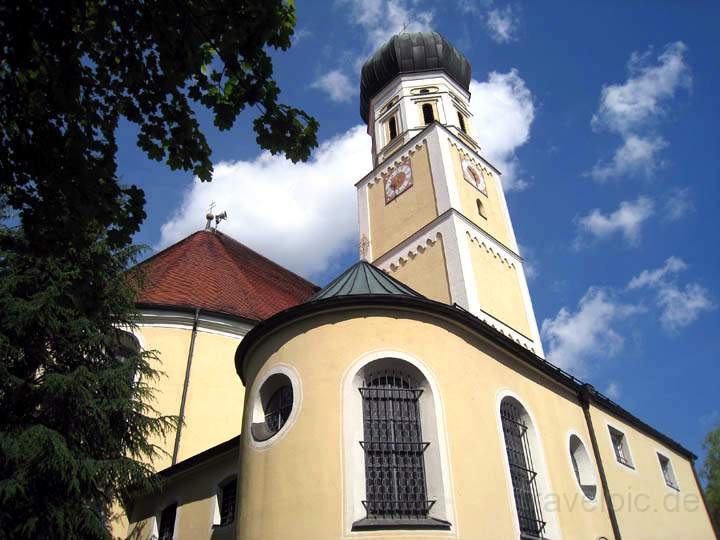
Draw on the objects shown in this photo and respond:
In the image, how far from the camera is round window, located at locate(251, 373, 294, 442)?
9.62 meters

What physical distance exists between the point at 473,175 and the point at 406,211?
287cm

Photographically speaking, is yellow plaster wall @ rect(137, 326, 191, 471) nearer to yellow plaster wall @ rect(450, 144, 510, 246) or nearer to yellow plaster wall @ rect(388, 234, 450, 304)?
yellow plaster wall @ rect(388, 234, 450, 304)

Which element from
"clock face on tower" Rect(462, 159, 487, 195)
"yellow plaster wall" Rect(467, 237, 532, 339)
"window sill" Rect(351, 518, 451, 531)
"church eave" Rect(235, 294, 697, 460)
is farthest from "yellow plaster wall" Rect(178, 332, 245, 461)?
"clock face on tower" Rect(462, 159, 487, 195)

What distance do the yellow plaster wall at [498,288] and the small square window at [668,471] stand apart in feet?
16.1

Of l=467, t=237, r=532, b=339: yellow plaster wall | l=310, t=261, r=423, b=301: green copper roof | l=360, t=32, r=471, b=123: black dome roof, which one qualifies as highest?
l=360, t=32, r=471, b=123: black dome roof

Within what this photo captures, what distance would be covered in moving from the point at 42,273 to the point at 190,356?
5.75m

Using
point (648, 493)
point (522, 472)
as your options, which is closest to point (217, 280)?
point (522, 472)

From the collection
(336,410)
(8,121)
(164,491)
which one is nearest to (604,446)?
(336,410)

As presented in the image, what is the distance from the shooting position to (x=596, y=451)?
1266cm

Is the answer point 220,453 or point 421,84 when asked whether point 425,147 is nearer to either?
point 421,84

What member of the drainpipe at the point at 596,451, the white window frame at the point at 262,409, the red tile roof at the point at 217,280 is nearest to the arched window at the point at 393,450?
the white window frame at the point at 262,409

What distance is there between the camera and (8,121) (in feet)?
18.6

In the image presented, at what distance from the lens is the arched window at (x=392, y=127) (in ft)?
81.1

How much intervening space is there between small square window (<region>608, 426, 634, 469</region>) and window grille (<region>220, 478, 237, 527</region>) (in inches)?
315
